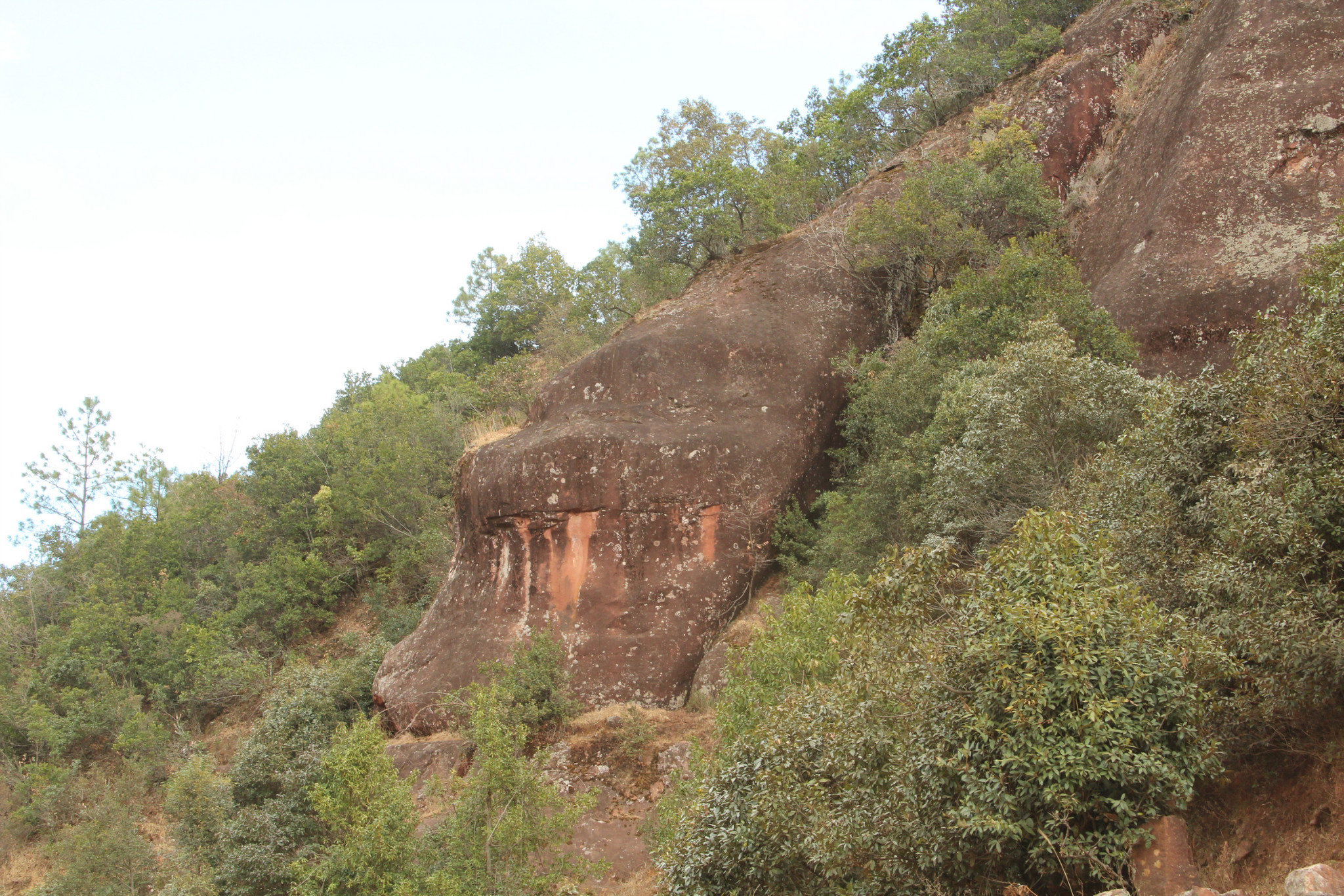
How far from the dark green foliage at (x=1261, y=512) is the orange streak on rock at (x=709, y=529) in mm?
11574

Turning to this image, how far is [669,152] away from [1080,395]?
23.6 m

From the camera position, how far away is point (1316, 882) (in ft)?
23.1

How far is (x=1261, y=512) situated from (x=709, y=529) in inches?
555

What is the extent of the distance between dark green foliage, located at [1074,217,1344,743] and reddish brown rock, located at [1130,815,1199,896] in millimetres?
1729

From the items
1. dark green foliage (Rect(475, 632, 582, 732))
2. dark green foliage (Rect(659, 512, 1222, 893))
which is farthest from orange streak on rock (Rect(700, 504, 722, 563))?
dark green foliage (Rect(659, 512, 1222, 893))

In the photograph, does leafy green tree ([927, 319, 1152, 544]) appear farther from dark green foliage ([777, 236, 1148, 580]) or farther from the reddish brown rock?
the reddish brown rock

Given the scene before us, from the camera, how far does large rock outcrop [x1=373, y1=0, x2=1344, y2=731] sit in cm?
2050

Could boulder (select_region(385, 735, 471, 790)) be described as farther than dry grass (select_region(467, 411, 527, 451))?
No

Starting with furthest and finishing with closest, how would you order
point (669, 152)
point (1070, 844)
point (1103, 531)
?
point (669, 152)
point (1103, 531)
point (1070, 844)

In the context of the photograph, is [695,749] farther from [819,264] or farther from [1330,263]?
[819,264]

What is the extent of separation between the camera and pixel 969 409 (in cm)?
1731

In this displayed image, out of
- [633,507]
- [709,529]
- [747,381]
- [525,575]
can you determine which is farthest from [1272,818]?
[747,381]

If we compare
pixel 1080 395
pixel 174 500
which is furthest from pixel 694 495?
pixel 174 500

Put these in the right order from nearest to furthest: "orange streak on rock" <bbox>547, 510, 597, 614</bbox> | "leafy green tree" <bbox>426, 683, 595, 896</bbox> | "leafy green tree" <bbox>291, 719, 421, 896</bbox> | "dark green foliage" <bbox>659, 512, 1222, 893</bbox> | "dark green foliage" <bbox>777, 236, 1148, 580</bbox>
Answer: "dark green foliage" <bbox>659, 512, 1222, 893</bbox>, "leafy green tree" <bbox>426, 683, 595, 896</bbox>, "leafy green tree" <bbox>291, 719, 421, 896</bbox>, "dark green foliage" <bbox>777, 236, 1148, 580</bbox>, "orange streak on rock" <bbox>547, 510, 597, 614</bbox>
